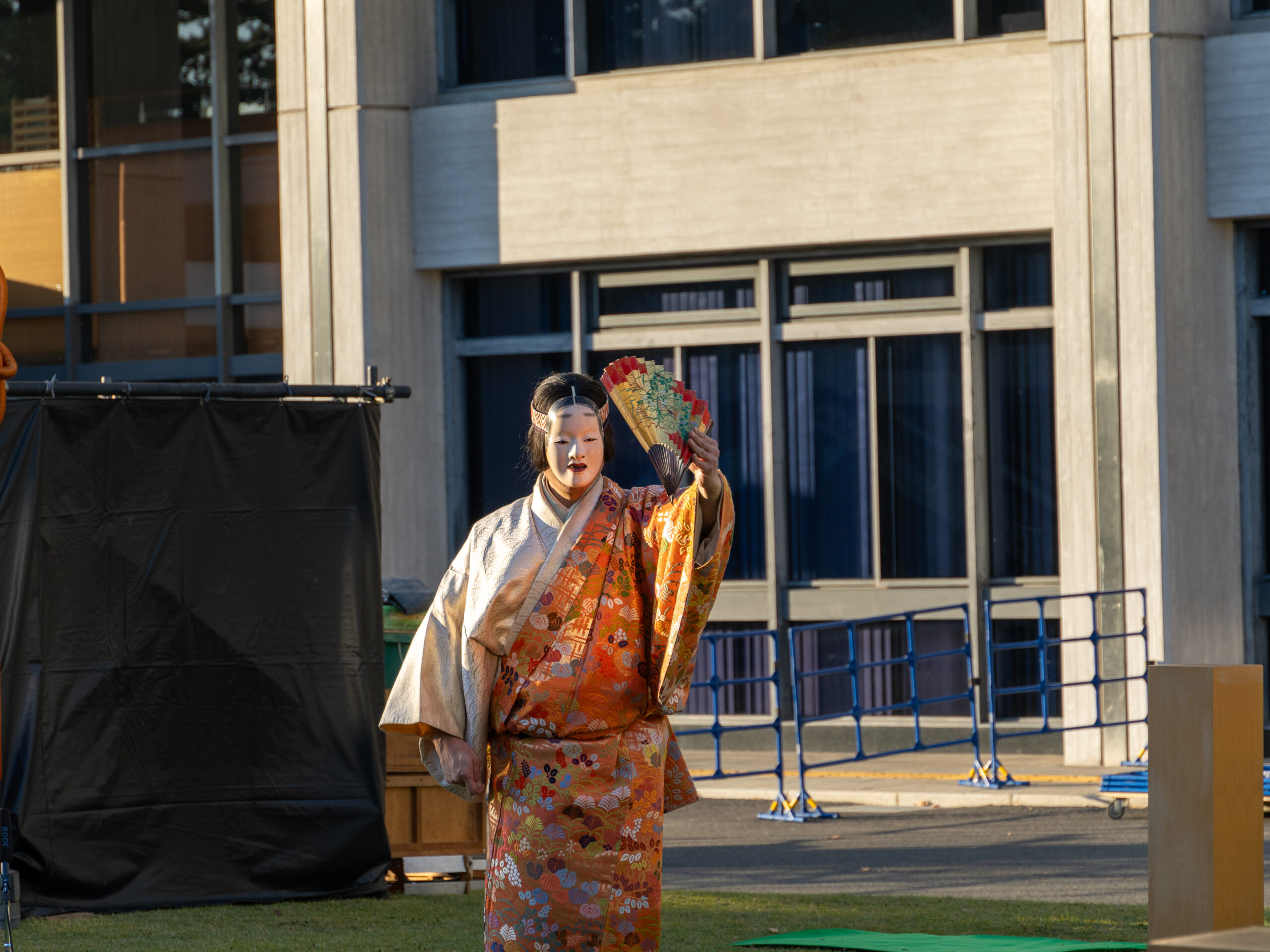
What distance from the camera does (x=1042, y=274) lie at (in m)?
13.8

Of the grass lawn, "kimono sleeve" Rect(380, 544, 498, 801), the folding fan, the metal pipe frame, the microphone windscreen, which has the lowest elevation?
the grass lawn

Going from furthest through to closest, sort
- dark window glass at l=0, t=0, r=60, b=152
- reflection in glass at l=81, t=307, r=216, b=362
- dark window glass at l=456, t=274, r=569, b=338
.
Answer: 1. dark window glass at l=0, t=0, r=60, b=152
2. reflection in glass at l=81, t=307, r=216, b=362
3. dark window glass at l=456, t=274, r=569, b=338

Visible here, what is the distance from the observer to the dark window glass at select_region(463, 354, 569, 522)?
15.4 meters

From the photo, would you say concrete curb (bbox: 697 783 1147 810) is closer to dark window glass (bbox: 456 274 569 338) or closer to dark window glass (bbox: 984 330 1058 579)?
dark window glass (bbox: 984 330 1058 579)

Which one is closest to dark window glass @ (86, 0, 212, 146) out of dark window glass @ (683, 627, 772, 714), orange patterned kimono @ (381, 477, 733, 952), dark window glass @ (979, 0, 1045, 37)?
dark window glass @ (683, 627, 772, 714)

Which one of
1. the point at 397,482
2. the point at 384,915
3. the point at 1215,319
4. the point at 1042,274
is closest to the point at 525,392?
the point at 397,482

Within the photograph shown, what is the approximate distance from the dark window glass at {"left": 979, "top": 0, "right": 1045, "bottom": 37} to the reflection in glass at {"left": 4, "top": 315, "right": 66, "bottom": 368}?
8648 mm

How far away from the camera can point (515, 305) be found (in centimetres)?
1544

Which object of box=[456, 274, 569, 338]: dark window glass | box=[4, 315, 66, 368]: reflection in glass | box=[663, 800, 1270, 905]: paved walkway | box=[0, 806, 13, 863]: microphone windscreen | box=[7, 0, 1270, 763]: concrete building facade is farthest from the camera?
box=[4, 315, 66, 368]: reflection in glass

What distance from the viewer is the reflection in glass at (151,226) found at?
54.4 ft

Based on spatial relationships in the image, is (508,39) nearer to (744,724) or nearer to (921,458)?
(921,458)

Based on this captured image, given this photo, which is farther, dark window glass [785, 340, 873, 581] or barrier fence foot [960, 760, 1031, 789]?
dark window glass [785, 340, 873, 581]

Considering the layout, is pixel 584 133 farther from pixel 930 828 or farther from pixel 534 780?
pixel 534 780

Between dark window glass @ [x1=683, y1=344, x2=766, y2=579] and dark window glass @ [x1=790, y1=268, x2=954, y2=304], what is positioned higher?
dark window glass @ [x1=790, y1=268, x2=954, y2=304]
